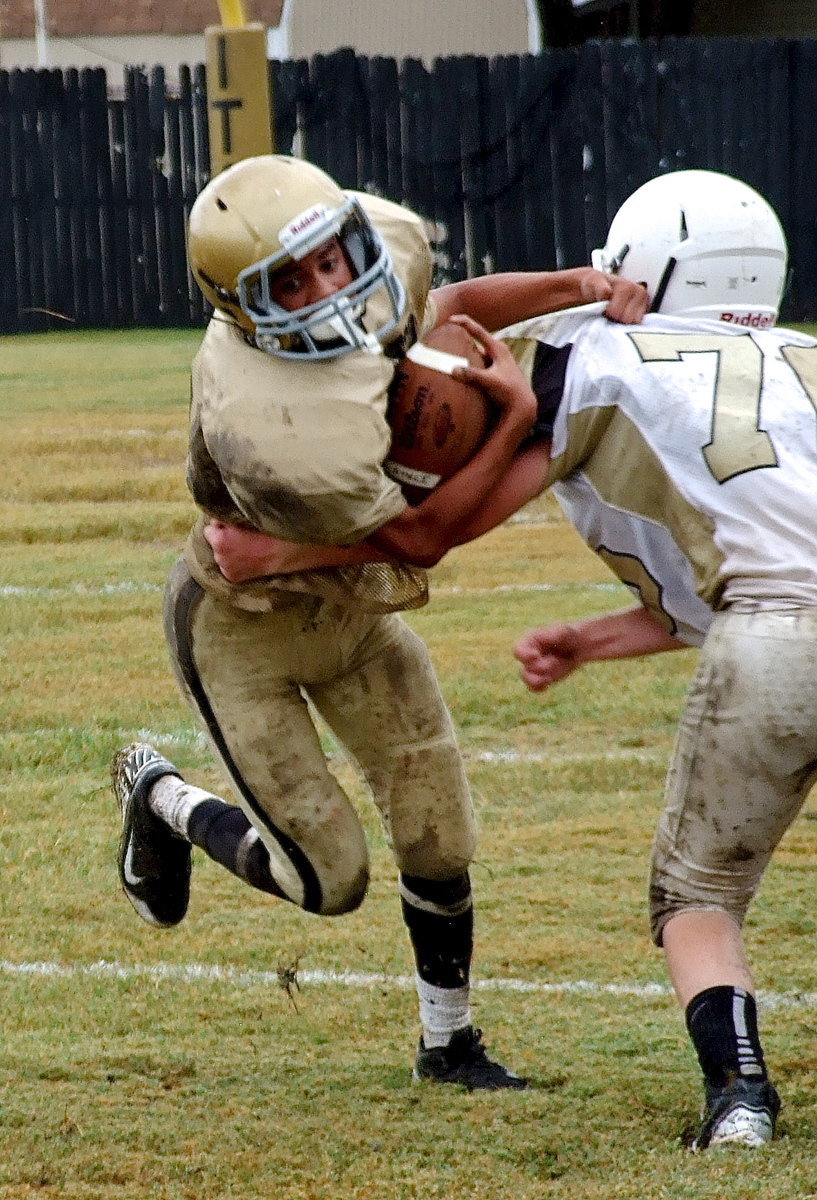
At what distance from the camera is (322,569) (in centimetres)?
353

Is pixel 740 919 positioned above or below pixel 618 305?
below

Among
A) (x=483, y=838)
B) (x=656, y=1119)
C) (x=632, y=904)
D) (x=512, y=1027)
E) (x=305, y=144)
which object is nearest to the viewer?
(x=656, y=1119)

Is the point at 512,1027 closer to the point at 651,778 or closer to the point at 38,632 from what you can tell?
the point at 651,778

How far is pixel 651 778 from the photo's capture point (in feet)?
19.9

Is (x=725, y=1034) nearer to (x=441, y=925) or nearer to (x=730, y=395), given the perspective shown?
(x=441, y=925)

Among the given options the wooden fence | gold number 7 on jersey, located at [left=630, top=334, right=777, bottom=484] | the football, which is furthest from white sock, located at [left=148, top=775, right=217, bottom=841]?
the wooden fence

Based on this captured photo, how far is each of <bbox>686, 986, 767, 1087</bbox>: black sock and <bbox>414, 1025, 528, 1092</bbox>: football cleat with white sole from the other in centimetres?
74

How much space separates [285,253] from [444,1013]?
166 cm

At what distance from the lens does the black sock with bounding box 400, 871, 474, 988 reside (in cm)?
389

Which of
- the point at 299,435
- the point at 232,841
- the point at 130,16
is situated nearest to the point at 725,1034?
the point at 299,435

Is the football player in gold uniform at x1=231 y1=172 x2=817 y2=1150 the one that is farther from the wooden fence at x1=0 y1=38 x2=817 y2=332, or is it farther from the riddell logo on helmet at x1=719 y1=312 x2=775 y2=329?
the wooden fence at x1=0 y1=38 x2=817 y2=332

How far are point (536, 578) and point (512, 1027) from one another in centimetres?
486

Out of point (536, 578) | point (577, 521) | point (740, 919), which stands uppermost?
point (577, 521)

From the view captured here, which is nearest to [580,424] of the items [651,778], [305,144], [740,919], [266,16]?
[740,919]
